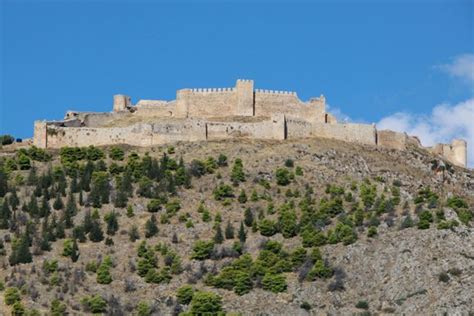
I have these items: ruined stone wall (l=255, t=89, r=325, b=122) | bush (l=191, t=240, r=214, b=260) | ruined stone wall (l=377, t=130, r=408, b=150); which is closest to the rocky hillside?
bush (l=191, t=240, r=214, b=260)

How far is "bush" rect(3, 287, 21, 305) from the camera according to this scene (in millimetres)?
87438

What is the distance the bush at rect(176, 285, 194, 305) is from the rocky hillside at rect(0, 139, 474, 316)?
16cm

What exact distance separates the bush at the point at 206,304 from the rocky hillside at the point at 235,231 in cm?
8

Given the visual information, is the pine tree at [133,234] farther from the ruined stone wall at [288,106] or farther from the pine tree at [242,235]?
the ruined stone wall at [288,106]

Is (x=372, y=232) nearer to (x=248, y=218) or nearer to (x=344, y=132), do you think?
(x=248, y=218)

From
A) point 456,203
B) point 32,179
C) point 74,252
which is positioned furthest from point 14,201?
point 456,203

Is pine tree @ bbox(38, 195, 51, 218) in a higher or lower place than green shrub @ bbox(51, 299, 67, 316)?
higher

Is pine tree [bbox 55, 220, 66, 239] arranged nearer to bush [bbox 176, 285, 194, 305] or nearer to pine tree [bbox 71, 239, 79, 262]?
pine tree [bbox 71, 239, 79, 262]

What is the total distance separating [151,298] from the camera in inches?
3511

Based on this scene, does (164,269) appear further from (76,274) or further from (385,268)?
(385,268)

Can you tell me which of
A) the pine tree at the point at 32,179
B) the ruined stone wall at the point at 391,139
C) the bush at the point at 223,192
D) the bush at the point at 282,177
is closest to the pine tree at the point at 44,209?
the pine tree at the point at 32,179

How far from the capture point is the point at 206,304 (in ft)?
286

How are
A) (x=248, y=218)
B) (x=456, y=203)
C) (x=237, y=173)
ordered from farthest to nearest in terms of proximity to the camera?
1. (x=237, y=173)
2. (x=456, y=203)
3. (x=248, y=218)

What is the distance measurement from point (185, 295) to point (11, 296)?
30.5ft
